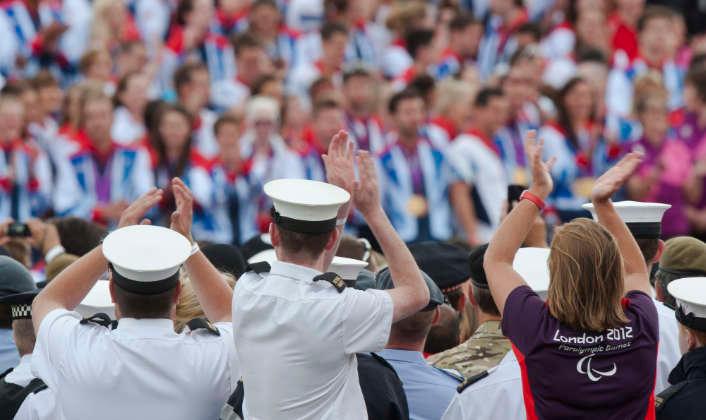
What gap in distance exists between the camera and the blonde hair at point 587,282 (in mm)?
3855

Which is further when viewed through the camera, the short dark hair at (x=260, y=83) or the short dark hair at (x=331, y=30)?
the short dark hair at (x=331, y=30)

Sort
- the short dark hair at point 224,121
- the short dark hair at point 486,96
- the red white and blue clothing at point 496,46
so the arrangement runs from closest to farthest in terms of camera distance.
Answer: the short dark hair at point 224,121 < the short dark hair at point 486,96 < the red white and blue clothing at point 496,46

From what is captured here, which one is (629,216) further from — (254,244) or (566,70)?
(566,70)

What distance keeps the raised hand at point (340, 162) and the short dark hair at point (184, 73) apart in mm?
8814

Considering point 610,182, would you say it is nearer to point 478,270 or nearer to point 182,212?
point 478,270

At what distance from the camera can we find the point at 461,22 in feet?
49.2

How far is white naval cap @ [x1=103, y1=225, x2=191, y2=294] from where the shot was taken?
13.0ft

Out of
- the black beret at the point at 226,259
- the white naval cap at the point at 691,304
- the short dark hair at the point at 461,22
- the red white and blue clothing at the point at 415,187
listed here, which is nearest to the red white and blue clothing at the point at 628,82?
the short dark hair at the point at 461,22

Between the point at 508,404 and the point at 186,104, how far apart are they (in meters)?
8.90

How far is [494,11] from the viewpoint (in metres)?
16.1

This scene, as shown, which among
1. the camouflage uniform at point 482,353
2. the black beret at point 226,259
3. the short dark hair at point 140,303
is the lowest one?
the black beret at point 226,259

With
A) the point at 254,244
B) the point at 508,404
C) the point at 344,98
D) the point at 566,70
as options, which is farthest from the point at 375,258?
the point at 566,70

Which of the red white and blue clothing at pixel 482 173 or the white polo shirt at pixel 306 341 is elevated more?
the white polo shirt at pixel 306 341

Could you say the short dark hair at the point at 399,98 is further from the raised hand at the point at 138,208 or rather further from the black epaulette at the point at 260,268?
the black epaulette at the point at 260,268
